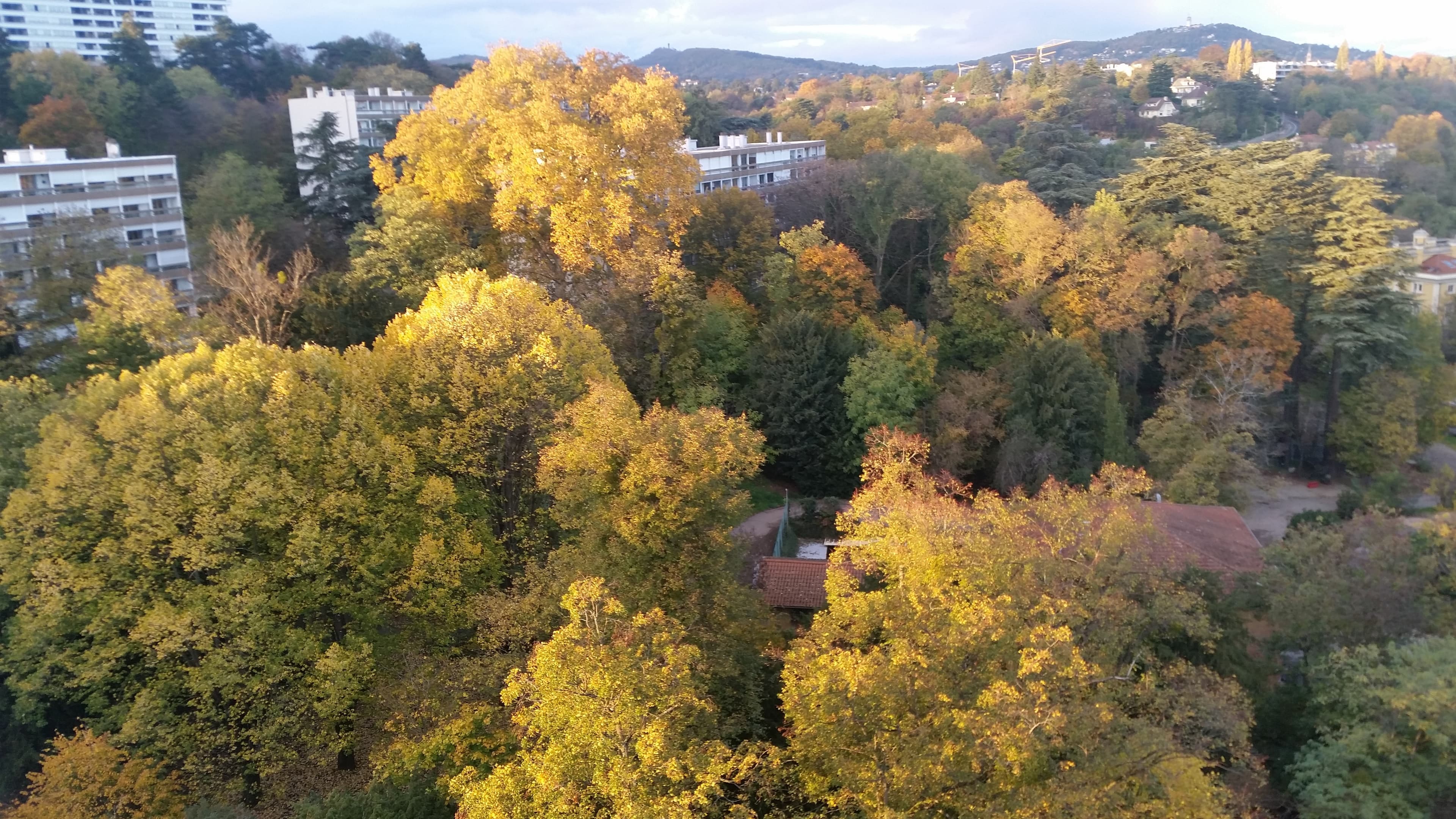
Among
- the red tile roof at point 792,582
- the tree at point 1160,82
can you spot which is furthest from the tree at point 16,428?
the tree at point 1160,82

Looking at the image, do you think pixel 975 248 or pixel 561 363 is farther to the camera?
pixel 975 248

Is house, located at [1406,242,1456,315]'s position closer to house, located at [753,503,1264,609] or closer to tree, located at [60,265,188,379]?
house, located at [753,503,1264,609]

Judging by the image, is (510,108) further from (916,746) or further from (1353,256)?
(1353,256)

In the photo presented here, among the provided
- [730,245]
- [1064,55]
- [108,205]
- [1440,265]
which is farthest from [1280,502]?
[1064,55]

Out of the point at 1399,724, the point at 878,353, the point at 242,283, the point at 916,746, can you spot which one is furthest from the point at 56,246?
the point at 1399,724

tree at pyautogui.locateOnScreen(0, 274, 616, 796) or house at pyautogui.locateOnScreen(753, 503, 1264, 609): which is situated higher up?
tree at pyautogui.locateOnScreen(0, 274, 616, 796)

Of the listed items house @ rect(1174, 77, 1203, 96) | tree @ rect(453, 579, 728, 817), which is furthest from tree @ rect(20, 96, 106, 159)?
house @ rect(1174, 77, 1203, 96)

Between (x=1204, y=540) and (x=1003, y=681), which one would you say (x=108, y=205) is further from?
(x=1204, y=540)

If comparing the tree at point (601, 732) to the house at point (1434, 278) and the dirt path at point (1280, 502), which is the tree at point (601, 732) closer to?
the dirt path at point (1280, 502)
